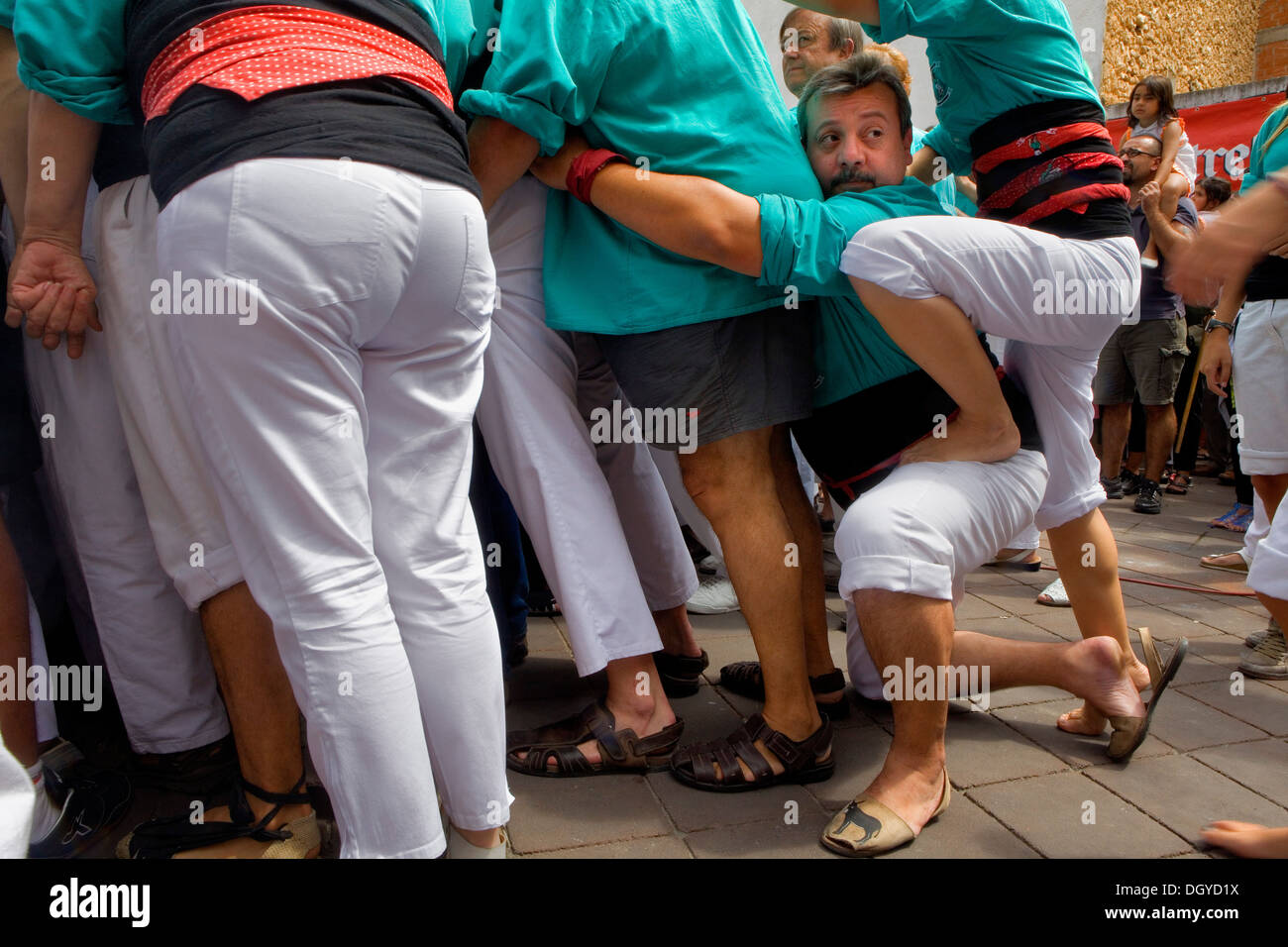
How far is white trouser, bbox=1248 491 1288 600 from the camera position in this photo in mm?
2279

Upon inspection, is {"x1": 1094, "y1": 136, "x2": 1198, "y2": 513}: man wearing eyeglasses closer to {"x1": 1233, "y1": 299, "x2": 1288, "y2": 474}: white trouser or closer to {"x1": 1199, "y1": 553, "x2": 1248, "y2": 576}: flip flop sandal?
{"x1": 1199, "y1": 553, "x2": 1248, "y2": 576}: flip flop sandal

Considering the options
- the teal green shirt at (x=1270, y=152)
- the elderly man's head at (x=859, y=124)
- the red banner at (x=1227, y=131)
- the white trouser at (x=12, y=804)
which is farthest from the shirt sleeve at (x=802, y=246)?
the red banner at (x=1227, y=131)

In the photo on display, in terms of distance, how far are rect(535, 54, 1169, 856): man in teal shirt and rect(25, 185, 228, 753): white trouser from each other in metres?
1.03

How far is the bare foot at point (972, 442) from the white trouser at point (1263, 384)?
1.76 metres

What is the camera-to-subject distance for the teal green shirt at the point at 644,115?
6.54 ft

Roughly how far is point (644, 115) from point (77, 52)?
1.06 metres

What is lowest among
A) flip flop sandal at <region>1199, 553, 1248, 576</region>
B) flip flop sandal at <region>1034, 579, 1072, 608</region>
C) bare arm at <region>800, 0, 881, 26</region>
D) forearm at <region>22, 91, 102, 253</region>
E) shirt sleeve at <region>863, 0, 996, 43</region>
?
flip flop sandal at <region>1199, 553, 1248, 576</region>

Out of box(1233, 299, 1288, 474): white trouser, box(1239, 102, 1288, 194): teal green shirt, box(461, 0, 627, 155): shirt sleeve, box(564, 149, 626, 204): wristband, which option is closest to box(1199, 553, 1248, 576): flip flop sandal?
box(1233, 299, 1288, 474): white trouser

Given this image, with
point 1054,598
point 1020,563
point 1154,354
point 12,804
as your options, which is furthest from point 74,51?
point 1154,354

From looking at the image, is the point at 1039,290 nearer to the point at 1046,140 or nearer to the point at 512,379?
the point at 1046,140

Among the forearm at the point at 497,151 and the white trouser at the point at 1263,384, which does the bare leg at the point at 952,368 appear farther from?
the white trouser at the point at 1263,384
